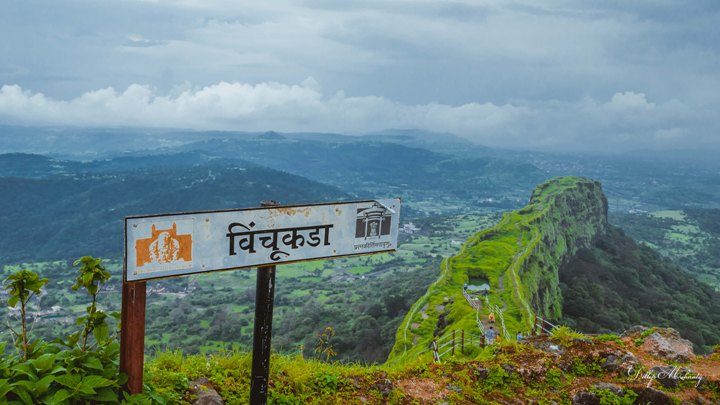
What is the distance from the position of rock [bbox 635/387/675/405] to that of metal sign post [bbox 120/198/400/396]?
4.76 m

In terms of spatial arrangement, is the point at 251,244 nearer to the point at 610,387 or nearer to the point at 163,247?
the point at 163,247

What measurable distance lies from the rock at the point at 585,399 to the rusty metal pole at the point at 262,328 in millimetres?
4737

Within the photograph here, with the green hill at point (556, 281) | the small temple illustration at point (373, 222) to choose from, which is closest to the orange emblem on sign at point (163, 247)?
the small temple illustration at point (373, 222)

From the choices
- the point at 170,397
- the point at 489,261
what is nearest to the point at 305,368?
the point at 170,397

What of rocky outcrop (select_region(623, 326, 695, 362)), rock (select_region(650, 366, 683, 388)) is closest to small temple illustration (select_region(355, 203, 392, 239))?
rock (select_region(650, 366, 683, 388))

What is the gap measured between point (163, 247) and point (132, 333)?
93cm

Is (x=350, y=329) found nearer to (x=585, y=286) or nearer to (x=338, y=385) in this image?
(x=585, y=286)

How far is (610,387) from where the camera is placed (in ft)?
24.2

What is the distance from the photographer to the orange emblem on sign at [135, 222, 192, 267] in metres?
4.11

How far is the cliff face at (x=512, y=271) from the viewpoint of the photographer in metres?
20.4

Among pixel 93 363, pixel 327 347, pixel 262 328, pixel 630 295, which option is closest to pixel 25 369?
pixel 93 363

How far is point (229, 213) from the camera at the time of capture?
4.54 metres

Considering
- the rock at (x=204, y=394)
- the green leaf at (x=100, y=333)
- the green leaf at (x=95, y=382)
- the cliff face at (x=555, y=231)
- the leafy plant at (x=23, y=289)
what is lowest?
the cliff face at (x=555, y=231)

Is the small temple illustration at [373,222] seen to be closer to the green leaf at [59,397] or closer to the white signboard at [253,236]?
the white signboard at [253,236]
